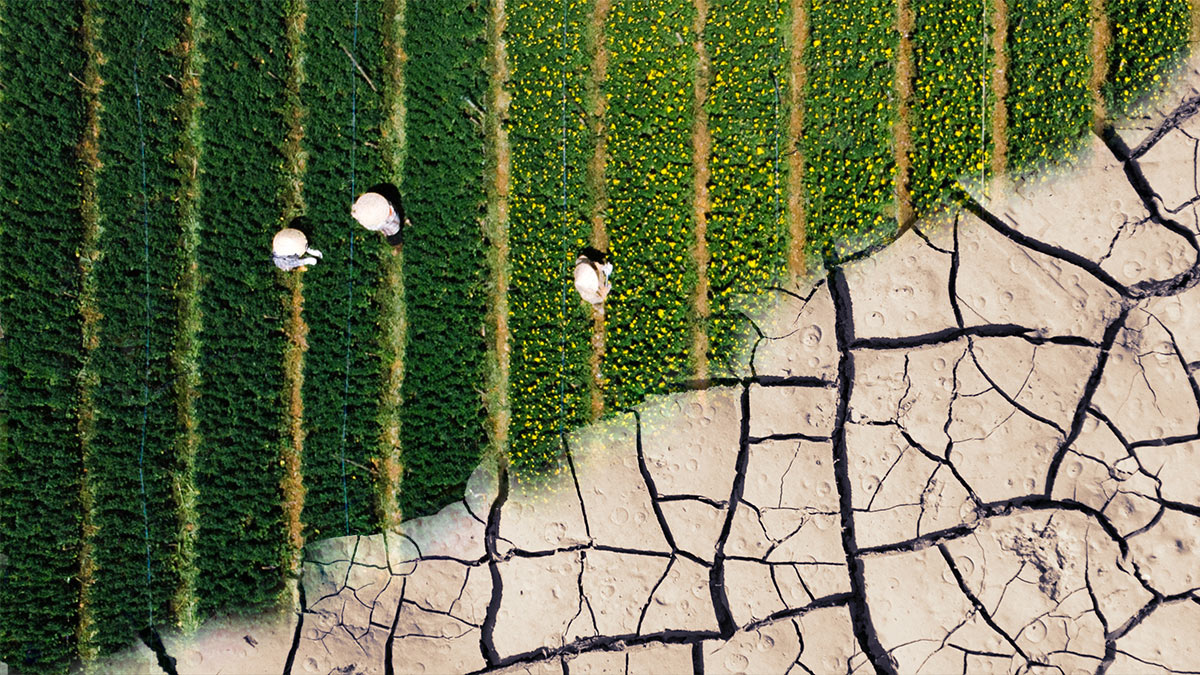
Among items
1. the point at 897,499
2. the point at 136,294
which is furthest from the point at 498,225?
the point at 897,499

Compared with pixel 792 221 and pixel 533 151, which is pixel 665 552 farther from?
pixel 533 151

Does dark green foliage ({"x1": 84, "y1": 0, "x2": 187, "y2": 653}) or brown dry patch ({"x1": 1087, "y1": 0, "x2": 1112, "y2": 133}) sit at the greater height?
brown dry patch ({"x1": 1087, "y1": 0, "x2": 1112, "y2": 133})

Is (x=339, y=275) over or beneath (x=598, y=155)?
beneath

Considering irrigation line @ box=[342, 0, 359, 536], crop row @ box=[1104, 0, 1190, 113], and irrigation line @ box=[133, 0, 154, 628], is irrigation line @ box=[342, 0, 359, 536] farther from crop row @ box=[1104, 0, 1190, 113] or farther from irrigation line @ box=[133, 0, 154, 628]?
crop row @ box=[1104, 0, 1190, 113]

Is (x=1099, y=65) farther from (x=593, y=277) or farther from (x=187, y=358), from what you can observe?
(x=187, y=358)

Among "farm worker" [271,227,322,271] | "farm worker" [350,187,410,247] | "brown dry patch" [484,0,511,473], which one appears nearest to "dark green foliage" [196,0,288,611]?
"farm worker" [271,227,322,271]

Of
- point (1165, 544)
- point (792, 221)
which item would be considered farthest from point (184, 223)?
point (1165, 544)
